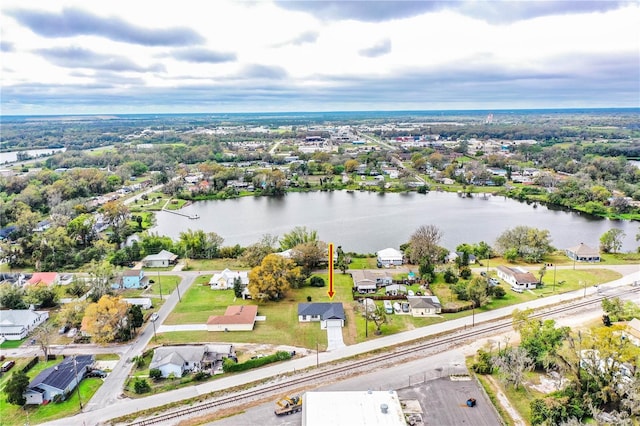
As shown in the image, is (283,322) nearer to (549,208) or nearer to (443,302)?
(443,302)

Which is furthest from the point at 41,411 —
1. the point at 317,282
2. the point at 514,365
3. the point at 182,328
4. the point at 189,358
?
the point at 514,365

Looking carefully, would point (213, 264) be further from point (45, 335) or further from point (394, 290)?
point (394, 290)

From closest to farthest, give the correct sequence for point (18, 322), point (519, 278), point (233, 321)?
point (233, 321) < point (18, 322) < point (519, 278)

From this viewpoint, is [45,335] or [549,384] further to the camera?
[45,335]

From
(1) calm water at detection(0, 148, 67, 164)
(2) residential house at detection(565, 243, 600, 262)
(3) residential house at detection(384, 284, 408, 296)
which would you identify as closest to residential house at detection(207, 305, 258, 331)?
(3) residential house at detection(384, 284, 408, 296)

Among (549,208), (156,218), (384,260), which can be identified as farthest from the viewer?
(549,208)

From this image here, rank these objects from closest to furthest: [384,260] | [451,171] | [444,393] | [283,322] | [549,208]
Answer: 1. [444,393]
2. [283,322]
3. [384,260]
4. [549,208]
5. [451,171]

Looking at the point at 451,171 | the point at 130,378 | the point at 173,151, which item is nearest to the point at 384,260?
the point at 130,378
